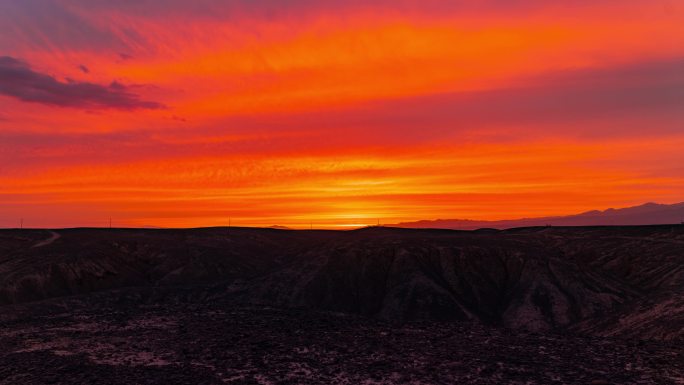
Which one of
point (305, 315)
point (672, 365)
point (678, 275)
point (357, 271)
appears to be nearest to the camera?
point (672, 365)

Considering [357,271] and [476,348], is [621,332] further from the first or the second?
[357,271]

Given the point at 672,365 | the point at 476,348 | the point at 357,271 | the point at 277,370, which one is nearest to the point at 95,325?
the point at 277,370

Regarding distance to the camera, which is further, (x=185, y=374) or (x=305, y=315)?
(x=305, y=315)

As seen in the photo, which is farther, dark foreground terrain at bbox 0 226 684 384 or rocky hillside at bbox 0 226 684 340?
rocky hillside at bbox 0 226 684 340

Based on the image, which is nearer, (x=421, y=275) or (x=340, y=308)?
(x=340, y=308)

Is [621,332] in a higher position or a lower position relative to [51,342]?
lower

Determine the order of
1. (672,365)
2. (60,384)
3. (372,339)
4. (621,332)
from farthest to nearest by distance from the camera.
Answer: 1. (621,332)
2. (372,339)
3. (672,365)
4. (60,384)

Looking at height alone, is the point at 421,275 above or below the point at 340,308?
above

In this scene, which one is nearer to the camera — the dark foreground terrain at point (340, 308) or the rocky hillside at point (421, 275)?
the dark foreground terrain at point (340, 308)
